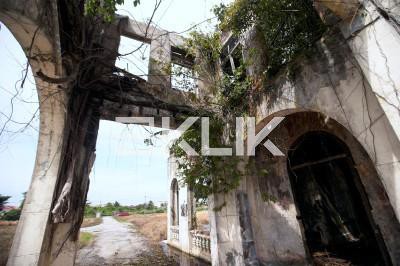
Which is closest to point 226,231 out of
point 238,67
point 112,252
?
point 238,67

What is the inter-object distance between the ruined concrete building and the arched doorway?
0.02m

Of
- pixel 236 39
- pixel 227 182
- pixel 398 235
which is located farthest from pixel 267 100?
pixel 398 235

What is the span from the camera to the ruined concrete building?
8.82 feet

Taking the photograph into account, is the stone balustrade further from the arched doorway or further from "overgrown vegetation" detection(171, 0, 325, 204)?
the arched doorway

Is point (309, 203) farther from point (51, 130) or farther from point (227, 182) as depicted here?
point (51, 130)

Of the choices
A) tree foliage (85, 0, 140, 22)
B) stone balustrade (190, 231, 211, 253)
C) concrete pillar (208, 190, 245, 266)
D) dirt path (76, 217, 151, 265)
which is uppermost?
tree foliage (85, 0, 140, 22)

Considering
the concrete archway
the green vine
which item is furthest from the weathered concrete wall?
the concrete archway

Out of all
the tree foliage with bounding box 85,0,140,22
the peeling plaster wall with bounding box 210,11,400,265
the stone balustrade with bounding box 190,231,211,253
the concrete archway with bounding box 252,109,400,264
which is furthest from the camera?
the stone balustrade with bounding box 190,231,211,253

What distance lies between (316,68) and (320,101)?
57 centimetres

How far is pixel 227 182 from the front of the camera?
192 inches

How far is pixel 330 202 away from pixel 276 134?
2.08 meters

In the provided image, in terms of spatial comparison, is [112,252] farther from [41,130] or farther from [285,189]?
[285,189]

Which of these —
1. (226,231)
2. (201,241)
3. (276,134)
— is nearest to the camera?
(226,231)

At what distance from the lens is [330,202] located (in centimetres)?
527
